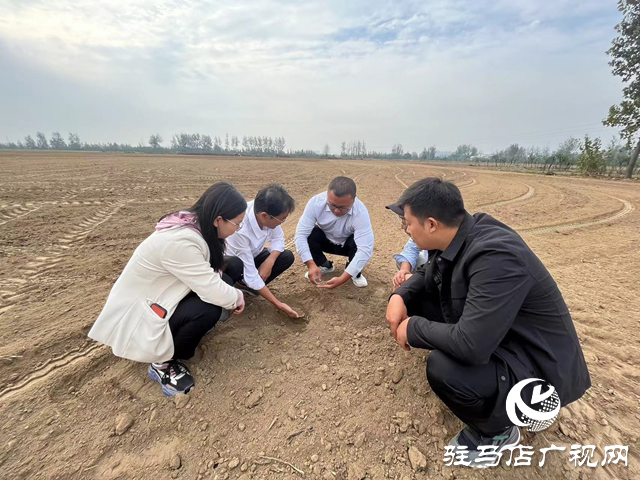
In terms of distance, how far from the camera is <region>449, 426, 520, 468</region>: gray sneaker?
4.98 ft

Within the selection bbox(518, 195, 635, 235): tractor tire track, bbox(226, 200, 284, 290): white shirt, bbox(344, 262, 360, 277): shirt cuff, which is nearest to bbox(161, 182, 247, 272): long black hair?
bbox(226, 200, 284, 290): white shirt

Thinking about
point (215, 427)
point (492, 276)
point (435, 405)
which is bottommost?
point (215, 427)

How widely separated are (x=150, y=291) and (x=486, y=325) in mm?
1905

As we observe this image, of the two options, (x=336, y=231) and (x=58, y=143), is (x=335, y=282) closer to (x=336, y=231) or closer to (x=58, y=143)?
(x=336, y=231)

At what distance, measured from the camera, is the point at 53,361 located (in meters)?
2.18

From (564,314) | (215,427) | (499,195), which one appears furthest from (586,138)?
(215,427)

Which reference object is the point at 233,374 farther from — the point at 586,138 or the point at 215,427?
the point at 586,138

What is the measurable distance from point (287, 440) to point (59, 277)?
350 cm

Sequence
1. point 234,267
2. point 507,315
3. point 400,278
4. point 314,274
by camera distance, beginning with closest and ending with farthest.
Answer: point 507,315 → point 400,278 → point 234,267 → point 314,274

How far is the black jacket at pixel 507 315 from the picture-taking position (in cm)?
127

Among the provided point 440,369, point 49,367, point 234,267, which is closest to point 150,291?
point 234,267

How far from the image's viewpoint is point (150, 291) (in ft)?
6.04

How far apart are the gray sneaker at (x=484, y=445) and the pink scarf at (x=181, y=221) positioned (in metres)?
1.98

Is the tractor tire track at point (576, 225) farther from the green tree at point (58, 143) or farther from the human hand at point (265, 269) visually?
the green tree at point (58, 143)
